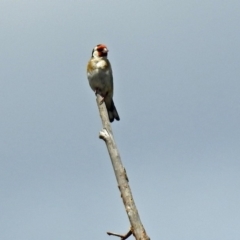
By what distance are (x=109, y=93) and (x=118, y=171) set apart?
19.1 feet

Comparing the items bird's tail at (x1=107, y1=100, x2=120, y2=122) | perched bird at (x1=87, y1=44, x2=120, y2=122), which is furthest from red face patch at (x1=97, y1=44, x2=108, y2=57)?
bird's tail at (x1=107, y1=100, x2=120, y2=122)

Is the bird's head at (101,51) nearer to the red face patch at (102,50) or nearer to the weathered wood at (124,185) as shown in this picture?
the red face patch at (102,50)

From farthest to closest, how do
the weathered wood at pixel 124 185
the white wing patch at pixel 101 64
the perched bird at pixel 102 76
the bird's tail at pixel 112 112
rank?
1. the white wing patch at pixel 101 64
2. the perched bird at pixel 102 76
3. the bird's tail at pixel 112 112
4. the weathered wood at pixel 124 185

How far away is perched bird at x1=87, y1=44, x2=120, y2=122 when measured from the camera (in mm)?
13500

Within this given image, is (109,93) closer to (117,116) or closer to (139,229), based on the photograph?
(117,116)

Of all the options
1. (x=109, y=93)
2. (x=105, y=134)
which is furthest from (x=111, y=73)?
(x=105, y=134)

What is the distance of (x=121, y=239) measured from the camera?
8117 millimetres

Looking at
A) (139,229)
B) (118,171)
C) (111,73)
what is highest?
(111,73)

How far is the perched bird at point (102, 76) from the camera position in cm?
1350

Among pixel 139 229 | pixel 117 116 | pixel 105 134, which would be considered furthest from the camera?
pixel 117 116

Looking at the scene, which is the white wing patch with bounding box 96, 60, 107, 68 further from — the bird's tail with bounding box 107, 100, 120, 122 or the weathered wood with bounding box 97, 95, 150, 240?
the weathered wood with bounding box 97, 95, 150, 240

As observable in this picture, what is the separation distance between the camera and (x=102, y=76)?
13.7 metres

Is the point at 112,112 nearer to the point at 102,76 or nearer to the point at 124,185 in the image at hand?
the point at 102,76

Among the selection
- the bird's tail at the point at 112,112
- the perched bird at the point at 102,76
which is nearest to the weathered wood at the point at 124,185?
the bird's tail at the point at 112,112
